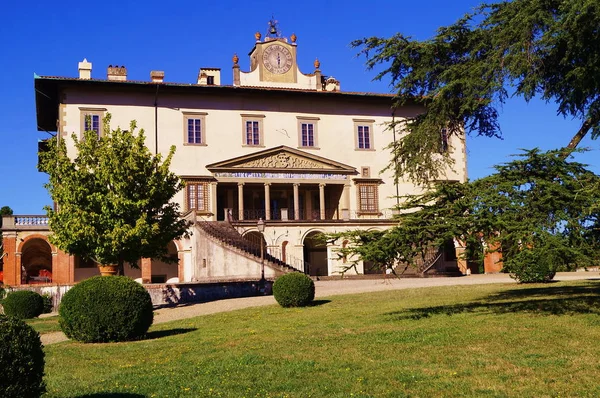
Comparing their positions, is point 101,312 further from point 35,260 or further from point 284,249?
point 35,260

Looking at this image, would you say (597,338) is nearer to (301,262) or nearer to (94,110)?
(301,262)

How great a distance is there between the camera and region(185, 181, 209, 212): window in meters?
43.2

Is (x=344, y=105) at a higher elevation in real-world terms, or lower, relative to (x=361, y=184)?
higher

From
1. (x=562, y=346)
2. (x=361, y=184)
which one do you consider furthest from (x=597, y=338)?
(x=361, y=184)

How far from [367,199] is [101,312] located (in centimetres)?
3223

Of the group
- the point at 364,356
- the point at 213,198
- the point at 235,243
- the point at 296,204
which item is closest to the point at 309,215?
the point at 296,204

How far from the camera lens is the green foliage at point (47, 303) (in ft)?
96.5

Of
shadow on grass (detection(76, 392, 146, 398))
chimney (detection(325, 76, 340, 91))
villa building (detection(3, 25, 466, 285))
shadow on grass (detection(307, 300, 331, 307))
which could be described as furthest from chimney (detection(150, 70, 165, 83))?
shadow on grass (detection(76, 392, 146, 398))

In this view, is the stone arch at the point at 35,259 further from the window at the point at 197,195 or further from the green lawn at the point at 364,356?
the green lawn at the point at 364,356

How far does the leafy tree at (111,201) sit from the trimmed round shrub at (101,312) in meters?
10.1

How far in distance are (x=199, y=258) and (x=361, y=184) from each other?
1451 cm

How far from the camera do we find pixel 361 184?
152ft

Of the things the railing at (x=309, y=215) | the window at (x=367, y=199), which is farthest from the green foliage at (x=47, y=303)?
the window at (x=367, y=199)

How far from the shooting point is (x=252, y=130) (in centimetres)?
4509
